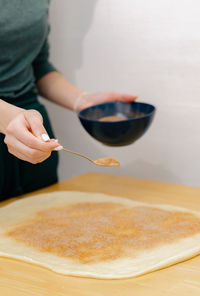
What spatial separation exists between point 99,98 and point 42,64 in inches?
9.0

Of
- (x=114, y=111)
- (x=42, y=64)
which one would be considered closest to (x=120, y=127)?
(x=114, y=111)

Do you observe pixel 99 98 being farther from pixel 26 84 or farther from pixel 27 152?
pixel 27 152

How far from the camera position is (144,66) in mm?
1229

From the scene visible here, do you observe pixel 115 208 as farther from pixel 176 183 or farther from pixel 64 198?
pixel 176 183

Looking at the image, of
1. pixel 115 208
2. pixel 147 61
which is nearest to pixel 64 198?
pixel 115 208

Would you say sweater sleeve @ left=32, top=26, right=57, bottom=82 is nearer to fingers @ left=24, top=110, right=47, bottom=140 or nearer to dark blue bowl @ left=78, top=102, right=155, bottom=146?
dark blue bowl @ left=78, top=102, right=155, bottom=146

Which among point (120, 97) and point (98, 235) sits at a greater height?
point (120, 97)

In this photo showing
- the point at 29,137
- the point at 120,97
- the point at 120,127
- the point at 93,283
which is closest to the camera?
the point at 93,283

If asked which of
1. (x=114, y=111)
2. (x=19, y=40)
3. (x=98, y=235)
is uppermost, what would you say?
(x=19, y=40)

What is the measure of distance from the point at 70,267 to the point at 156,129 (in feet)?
2.10

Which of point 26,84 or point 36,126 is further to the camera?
point 26,84

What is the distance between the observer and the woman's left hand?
43.7 inches

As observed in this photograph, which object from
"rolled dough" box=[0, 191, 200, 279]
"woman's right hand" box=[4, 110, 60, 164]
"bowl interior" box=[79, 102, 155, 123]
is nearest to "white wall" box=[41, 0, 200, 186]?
"bowl interior" box=[79, 102, 155, 123]

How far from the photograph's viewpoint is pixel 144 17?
1.19 meters
